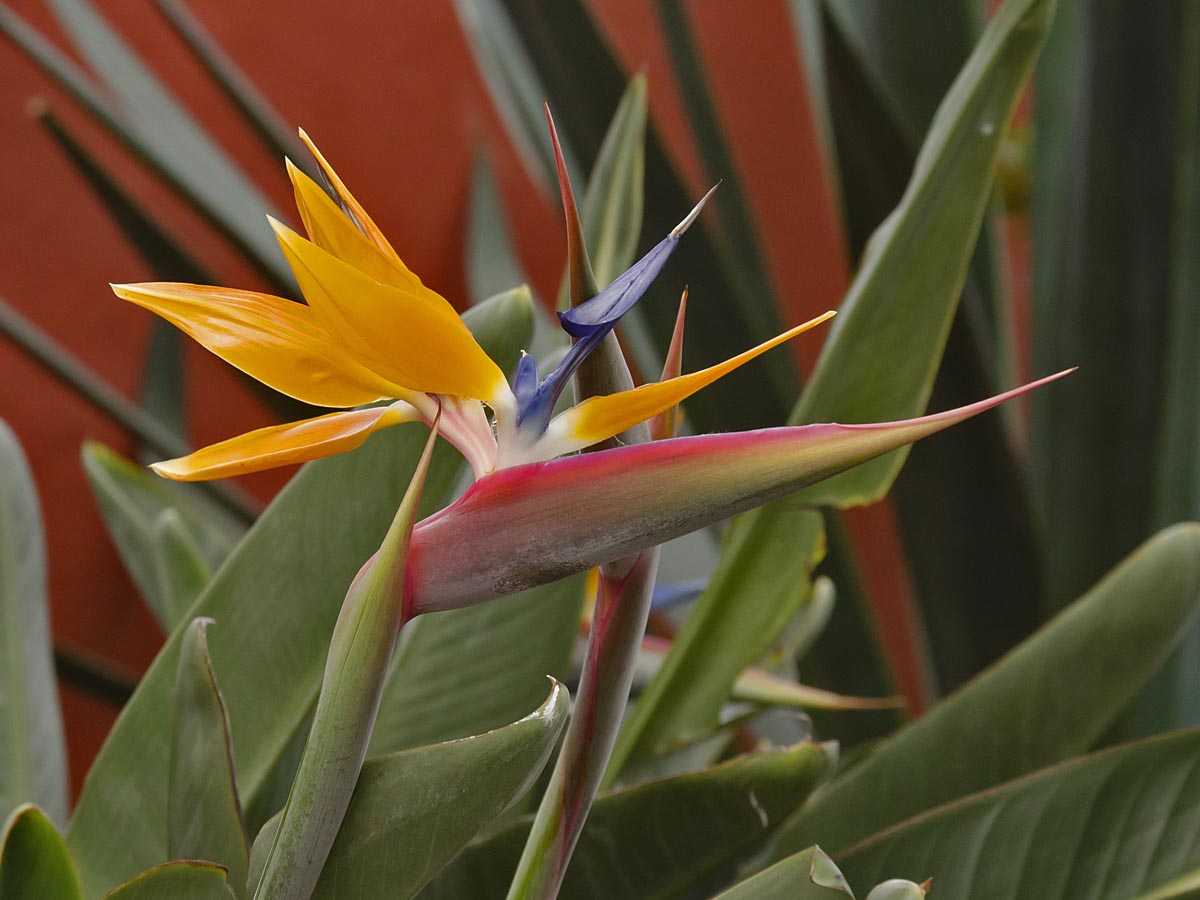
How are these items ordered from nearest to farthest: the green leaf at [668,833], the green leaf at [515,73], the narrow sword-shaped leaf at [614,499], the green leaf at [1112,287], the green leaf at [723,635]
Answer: the narrow sword-shaped leaf at [614,499], the green leaf at [668,833], the green leaf at [723,635], the green leaf at [1112,287], the green leaf at [515,73]

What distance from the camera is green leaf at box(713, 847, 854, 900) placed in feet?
0.67

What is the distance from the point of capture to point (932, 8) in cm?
60

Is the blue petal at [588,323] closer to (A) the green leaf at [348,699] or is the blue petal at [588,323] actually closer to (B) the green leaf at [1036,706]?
(A) the green leaf at [348,699]

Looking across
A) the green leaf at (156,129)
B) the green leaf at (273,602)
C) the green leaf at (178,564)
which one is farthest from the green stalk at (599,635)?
the green leaf at (156,129)

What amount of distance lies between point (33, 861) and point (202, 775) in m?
0.03

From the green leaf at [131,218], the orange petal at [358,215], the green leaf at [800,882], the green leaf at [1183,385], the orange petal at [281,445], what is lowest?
the green leaf at [1183,385]

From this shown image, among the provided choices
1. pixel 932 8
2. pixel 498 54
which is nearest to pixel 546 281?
pixel 498 54

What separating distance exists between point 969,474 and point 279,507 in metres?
0.33

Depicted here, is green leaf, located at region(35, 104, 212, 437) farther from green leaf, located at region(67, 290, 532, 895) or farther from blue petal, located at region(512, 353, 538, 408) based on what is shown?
blue petal, located at region(512, 353, 538, 408)

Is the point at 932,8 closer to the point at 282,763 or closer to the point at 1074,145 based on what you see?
the point at 1074,145

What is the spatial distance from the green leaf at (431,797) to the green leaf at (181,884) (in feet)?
0.06

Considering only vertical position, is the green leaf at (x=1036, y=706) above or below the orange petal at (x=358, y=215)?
below

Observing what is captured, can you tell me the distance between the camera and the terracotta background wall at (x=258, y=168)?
972 mm

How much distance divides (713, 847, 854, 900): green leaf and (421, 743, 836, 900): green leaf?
61mm
